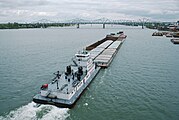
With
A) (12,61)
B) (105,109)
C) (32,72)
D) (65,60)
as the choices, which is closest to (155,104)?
(105,109)

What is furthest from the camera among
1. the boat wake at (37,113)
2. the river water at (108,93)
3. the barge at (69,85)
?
the barge at (69,85)

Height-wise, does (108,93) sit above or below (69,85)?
below

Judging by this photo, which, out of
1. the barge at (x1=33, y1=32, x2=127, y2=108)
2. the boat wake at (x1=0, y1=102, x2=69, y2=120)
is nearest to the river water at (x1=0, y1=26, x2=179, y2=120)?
the boat wake at (x1=0, y1=102, x2=69, y2=120)

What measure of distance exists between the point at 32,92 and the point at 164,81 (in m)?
21.5

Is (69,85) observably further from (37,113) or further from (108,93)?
(37,113)

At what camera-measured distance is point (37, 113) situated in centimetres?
2105

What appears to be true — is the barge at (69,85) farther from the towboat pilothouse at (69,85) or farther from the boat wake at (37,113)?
the boat wake at (37,113)

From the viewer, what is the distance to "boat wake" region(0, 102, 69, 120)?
2019 cm

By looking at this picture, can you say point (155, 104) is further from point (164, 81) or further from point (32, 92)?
point (32, 92)

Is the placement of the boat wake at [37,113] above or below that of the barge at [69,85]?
below

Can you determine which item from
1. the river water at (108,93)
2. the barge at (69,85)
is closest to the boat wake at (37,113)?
the river water at (108,93)

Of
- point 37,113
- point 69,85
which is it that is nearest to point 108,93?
point 69,85

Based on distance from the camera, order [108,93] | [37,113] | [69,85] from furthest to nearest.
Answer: [108,93], [69,85], [37,113]

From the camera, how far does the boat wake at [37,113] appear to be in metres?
20.2
